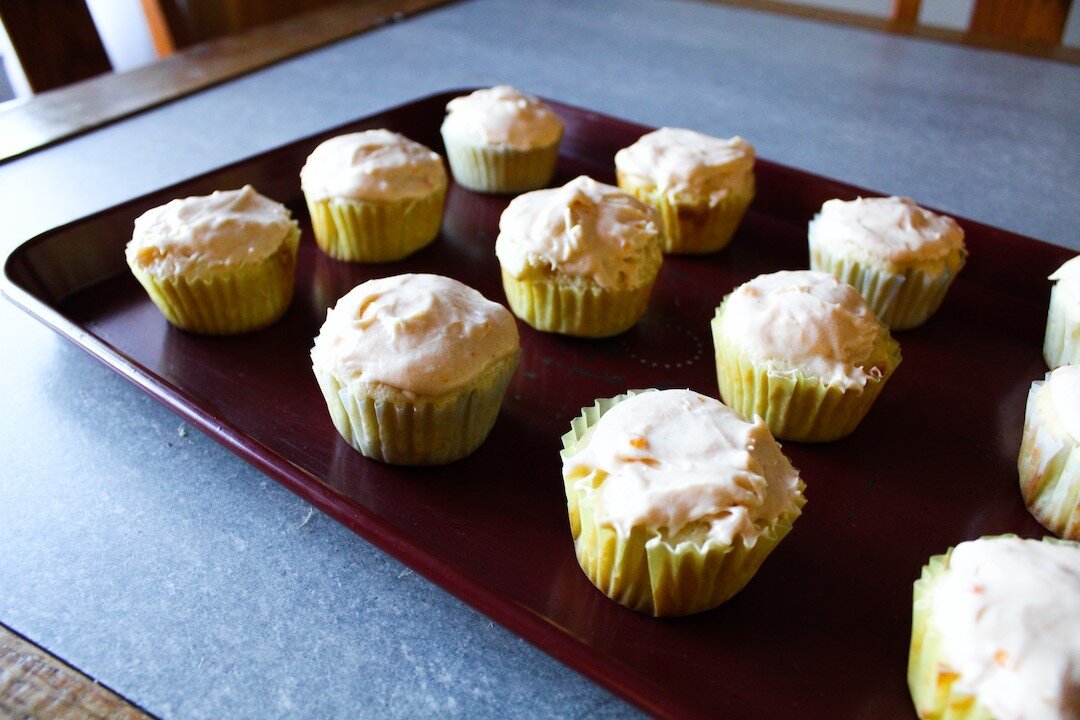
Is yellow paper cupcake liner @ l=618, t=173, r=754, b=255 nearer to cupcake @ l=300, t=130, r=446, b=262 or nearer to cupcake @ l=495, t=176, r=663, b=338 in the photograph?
cupcake @ l=495, t=176, r=663, b=338

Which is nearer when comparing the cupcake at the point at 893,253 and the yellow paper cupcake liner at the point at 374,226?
the cupcake at the point at 893,253

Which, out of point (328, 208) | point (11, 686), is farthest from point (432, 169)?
point (11, 686)

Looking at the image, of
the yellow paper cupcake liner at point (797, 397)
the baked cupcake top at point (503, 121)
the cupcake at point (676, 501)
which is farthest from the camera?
the baked cupcake top at point (503, 121)

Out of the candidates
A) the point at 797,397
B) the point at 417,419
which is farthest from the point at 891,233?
the point at 417,419

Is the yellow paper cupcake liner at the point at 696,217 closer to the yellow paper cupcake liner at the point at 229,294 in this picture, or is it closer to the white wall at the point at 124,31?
the yellow paper cupcake liner at the point at 229,294

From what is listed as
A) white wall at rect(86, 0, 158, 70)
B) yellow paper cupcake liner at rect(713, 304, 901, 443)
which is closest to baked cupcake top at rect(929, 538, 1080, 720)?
yellow paper cupcake liner at rect(713, 304, 901, 443)

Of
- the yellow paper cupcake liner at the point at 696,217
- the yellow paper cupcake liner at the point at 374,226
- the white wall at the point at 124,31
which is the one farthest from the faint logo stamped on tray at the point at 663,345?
the white wall at the point at 124,31

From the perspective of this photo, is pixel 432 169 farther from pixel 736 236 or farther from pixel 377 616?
pixel 377 616

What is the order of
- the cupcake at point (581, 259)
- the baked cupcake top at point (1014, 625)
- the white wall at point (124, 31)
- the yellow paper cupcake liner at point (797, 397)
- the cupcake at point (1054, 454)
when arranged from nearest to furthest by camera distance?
1. the baked cupcake top at point (1014, 625)
2. the cupcake at point (1054, 454)
3. the yellow paper cupcake liner at point (797, 397)
4. the cupcake at point (581, 259)
5. the white wall at point (124, 31)

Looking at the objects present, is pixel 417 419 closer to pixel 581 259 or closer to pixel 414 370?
pixel 414 370
